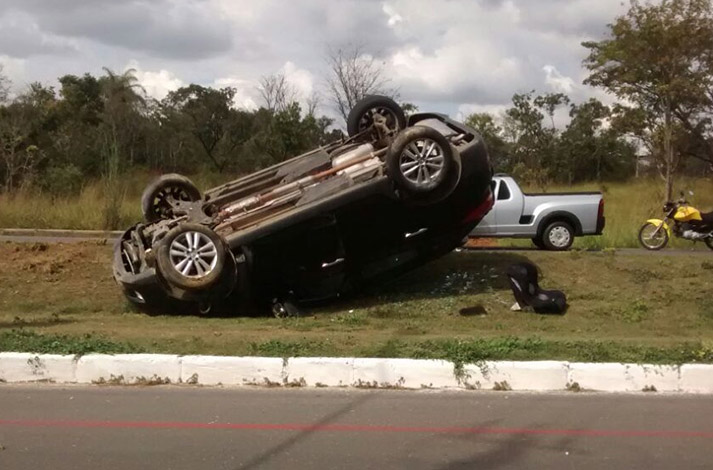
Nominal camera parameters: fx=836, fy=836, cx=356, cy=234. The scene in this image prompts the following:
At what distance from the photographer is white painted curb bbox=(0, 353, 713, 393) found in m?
7.02

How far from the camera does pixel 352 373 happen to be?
280 inches

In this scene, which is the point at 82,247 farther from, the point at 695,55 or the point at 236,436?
the point at 695,55

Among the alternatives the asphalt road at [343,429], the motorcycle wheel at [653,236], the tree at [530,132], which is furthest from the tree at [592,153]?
the asphalt road at [343,429]

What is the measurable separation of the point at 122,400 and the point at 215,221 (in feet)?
11.3

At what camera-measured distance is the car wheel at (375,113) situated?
11.3 m

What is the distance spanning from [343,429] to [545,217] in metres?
12.5

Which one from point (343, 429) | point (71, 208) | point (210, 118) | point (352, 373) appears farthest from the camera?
point (210, 118)

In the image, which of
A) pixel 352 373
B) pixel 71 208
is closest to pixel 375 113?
pixel 352 373

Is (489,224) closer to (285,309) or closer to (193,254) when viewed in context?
(285,309)

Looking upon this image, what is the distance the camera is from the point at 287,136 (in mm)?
27766

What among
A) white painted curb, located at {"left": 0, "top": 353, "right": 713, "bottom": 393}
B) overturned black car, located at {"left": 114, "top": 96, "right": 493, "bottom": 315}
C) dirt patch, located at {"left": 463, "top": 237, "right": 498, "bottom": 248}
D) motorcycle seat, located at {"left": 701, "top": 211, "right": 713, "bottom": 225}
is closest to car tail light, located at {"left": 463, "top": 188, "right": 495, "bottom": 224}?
overturned black car, located at {"left": 114, "top": 96, "right": 493, "bottom": 315}

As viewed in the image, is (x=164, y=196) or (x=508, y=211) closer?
(x=164, y=196)

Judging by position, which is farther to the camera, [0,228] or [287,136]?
[287,136]

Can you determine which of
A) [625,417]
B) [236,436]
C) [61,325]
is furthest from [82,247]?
[625,417]
